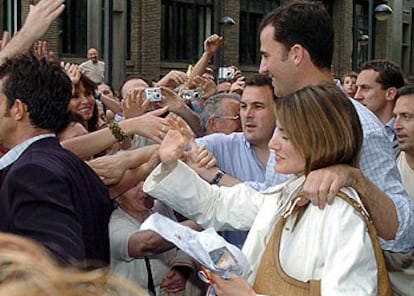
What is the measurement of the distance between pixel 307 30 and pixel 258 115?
1.18 meters

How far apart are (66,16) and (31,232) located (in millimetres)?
19539

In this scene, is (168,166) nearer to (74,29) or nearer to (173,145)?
(173,145)

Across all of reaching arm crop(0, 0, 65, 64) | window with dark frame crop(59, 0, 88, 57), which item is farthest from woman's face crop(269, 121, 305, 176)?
window with dark frame crop(59, 0, 88, 57)

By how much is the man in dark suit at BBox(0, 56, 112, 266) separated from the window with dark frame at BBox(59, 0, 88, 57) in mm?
18564

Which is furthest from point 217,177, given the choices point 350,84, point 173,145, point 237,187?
point 350,84

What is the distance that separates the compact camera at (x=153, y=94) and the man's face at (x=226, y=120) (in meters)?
0.81

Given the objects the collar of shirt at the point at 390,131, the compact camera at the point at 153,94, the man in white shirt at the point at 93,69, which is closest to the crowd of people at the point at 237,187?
the compact camera at the point at 153,94

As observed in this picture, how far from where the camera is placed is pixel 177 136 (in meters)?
3.58

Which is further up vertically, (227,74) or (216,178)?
(227,74)

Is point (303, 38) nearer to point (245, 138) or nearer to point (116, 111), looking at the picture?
point (245, 138)

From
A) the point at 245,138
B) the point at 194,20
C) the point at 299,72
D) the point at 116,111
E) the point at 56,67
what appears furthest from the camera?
the point at 194,20

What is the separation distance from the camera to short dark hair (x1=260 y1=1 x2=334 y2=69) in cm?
395

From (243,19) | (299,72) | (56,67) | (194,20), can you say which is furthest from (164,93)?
(243,19)

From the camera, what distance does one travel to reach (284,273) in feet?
9.25
